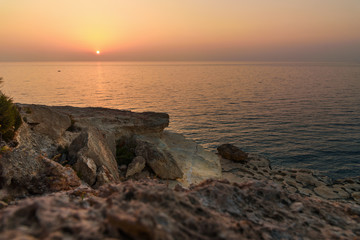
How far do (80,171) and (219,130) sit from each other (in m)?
26.4

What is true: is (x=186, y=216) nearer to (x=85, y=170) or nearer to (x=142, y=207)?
(x=142, y=207)

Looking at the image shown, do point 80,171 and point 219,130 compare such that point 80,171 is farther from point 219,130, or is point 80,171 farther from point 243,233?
point 219,130

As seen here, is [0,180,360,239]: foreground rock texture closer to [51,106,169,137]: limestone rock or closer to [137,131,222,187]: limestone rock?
[137,131,222,187]: limestone rock

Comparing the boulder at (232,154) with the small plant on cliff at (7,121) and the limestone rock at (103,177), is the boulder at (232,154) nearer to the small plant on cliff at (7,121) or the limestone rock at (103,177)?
the limestone rock at (103,177)

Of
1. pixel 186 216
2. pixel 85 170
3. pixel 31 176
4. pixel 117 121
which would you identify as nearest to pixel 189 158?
pixel 117 121

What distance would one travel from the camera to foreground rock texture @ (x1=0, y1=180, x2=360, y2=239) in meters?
2.96

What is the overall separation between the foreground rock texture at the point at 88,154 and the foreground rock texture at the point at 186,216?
4.70m

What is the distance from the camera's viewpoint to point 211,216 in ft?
12.3

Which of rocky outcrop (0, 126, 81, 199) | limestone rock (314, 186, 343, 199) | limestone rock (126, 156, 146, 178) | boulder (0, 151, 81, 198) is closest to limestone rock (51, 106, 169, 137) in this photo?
limestone rock (126, 156, 146, 178)

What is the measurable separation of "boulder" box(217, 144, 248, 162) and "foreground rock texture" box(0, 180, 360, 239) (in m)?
18.8

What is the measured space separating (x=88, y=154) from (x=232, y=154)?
1624cm

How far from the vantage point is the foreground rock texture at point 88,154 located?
326 inches

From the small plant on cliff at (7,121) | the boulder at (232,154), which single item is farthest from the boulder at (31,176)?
the boulder at (232,154)

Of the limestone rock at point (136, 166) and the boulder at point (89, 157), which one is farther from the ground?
the boulder at point (89, 157)
